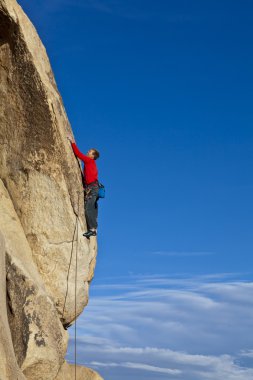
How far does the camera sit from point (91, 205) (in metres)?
20.8

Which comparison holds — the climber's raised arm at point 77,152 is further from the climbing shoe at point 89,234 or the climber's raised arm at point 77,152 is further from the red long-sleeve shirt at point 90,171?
the climbing shoe at point 89,234

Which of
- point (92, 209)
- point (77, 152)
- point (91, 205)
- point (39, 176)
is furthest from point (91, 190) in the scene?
point (39, 176)

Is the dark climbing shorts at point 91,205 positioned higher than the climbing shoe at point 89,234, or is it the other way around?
the dark climbing shorts at point 91,205

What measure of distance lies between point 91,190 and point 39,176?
1.81m

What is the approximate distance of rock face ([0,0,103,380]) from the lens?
19.0m

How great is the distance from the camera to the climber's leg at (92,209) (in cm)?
2062

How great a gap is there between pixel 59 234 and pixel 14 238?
A: 1.44 meters

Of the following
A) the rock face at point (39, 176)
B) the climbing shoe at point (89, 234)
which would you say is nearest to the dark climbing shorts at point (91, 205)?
the climbing shoe at point (89, 234)

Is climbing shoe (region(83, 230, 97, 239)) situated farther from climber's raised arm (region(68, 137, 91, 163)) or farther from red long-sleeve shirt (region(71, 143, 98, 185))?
climber's raised arm (region(68, 137, 91, 163))

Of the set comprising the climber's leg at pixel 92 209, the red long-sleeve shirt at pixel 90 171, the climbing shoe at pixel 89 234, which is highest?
the red long-sleeve shirt at pixel 90 171

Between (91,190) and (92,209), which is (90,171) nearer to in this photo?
(91,190)

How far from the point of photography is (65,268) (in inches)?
776

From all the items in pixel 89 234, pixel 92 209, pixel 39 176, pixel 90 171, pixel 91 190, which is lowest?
pixel 89 234

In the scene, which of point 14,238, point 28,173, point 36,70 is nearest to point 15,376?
point 14,238
